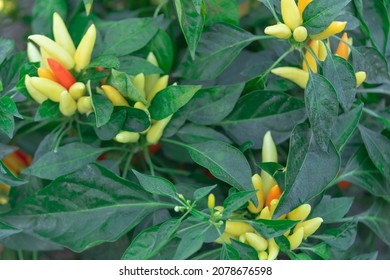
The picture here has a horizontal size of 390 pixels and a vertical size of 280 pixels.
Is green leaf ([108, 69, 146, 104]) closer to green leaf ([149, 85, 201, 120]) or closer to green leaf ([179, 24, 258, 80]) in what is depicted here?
green leaf ([149, 85, 201, 120])

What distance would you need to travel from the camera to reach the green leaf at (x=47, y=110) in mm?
936

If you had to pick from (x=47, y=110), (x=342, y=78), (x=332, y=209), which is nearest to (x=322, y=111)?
(x=342, y=78)

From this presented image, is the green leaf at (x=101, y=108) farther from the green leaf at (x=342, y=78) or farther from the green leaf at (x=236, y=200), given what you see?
the green leaf at (x=342, y=78)

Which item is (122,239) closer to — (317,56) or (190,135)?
(190,135)

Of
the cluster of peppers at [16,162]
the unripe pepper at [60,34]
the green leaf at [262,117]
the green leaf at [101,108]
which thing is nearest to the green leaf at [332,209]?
the green leaf at [262,117]

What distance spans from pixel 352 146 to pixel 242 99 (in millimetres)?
257

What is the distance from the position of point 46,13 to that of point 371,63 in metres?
0.53

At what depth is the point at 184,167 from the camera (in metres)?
1.31

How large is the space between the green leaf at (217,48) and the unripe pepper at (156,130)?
93 millimetres

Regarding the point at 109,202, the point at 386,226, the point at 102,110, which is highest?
the point at 102,110

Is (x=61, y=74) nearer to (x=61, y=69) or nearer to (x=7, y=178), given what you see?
(x=61, y=69)

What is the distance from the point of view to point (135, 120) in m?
0.94

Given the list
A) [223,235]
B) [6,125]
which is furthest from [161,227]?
[6,125]

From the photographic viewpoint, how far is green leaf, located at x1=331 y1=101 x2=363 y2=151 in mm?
946
